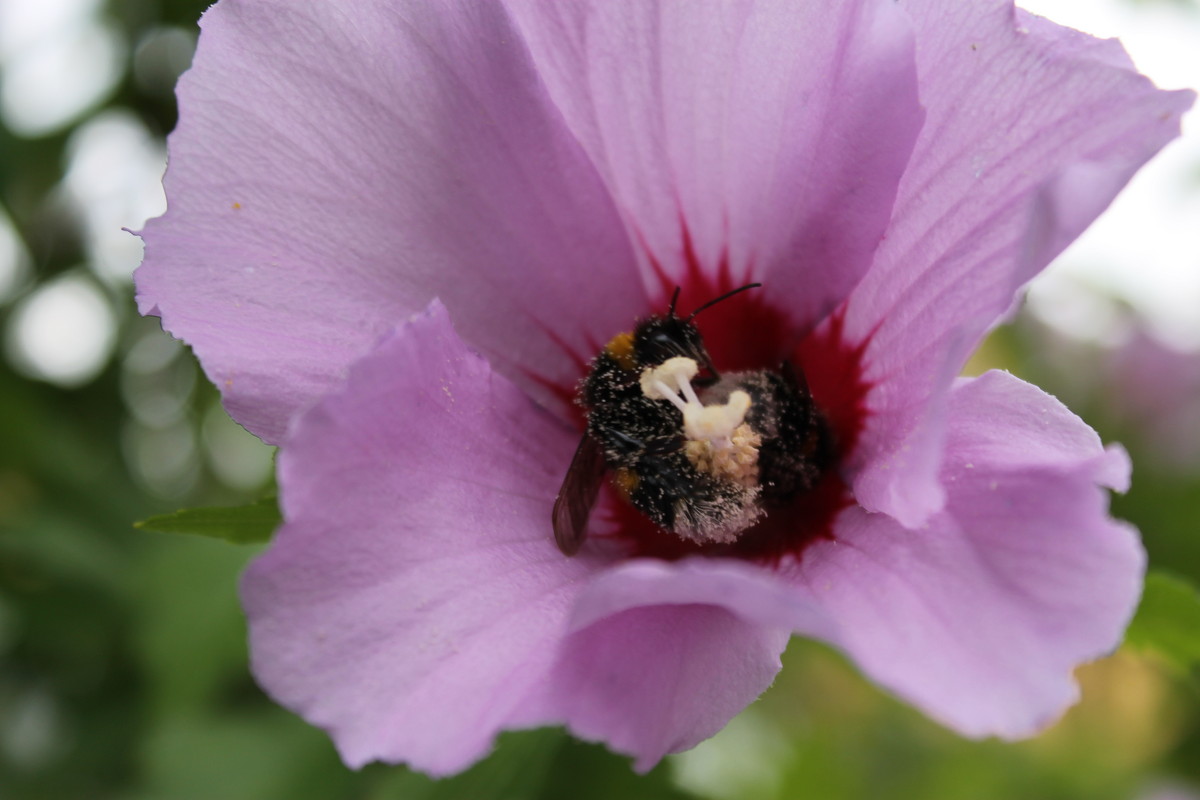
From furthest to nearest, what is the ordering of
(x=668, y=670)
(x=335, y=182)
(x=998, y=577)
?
(x=335, y=182)
(x=668, y=670)
(x=998, y=577)

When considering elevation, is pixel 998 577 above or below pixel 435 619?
below

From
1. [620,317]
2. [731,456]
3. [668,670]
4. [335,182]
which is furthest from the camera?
[620,317]

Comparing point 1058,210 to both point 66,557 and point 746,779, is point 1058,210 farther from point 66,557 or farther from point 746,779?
point 66,557

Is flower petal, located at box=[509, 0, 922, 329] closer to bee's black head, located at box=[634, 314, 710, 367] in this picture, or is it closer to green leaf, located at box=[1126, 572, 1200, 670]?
bee's black head, located at box=[634, 314, 710, 367]

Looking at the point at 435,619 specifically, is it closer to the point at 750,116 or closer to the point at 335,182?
the point at 335,182

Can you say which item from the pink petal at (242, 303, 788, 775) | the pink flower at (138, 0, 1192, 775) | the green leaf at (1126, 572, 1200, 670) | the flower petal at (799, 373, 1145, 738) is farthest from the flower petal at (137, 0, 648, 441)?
the green leaf at (1126, 572, 1200, 670)

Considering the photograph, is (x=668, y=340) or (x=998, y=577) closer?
(x=998, y=577)

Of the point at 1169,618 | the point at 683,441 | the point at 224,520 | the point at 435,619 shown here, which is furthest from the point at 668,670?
the point at 1169,618
